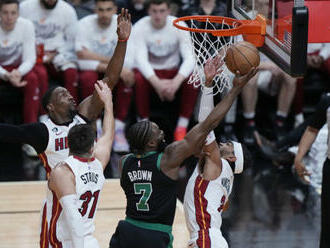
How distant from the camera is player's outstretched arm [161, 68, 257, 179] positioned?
4.39m

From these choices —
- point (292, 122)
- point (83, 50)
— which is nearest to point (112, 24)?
point (83, 50)

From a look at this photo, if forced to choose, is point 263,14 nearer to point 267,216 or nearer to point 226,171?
point 226,171

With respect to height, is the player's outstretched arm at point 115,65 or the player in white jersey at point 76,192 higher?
the player's outstretched arm at point 115,65

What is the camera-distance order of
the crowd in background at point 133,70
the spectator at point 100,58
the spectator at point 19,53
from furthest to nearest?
1. the spectator at point 100,58
2. the crowd in background at point 133,70
3. the spectator at point 19,53

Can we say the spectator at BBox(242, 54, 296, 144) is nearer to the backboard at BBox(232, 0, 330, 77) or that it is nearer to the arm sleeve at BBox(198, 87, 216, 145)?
the backboard at BBox(232, 0, 330, 77)

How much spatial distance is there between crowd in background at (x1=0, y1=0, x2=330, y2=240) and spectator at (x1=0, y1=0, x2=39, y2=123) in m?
0.01

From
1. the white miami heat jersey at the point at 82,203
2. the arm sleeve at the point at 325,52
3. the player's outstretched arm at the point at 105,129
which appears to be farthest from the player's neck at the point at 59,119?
the arm sleeve at the point at 325,52

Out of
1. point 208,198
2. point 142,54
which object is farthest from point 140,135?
point 142,54

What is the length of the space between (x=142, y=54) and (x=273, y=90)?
1.66 meters

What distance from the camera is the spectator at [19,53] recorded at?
817 cm

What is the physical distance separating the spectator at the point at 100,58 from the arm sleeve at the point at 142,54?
141 mm

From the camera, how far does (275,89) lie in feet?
29.1

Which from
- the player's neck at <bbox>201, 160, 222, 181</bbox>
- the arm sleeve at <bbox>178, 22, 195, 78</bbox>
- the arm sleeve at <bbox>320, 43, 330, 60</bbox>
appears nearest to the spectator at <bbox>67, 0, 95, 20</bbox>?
the arm sleeve at <bbox>178, 22, 195, 78</bbox>

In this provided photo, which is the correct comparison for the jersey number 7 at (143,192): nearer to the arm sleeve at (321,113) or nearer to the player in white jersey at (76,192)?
the player in white jersey at (76,192)
